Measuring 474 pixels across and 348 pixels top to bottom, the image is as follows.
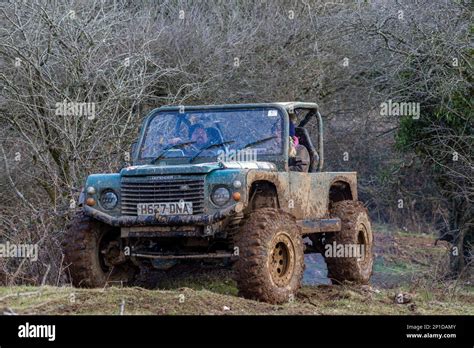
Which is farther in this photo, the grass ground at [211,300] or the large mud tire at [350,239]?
the large mud tire at [350,239]

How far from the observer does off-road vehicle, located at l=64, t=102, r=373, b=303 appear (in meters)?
10.3

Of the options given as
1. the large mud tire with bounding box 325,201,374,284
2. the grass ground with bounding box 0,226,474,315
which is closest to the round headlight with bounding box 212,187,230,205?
the grass ground with bounding box 0,226,474,315

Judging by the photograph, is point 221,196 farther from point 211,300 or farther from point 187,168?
point 211,300

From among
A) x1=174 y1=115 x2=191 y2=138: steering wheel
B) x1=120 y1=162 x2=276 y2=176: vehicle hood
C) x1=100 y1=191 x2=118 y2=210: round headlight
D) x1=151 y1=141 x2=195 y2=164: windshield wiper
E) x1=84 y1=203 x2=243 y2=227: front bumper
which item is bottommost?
x1=84 y1=203 x2=243 y2=227: front bumper

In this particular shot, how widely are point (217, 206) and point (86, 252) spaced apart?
5.08 feet

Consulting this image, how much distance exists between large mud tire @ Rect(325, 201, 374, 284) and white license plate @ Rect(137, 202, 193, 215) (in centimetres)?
A: 257

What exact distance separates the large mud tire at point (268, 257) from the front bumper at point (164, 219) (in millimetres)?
234

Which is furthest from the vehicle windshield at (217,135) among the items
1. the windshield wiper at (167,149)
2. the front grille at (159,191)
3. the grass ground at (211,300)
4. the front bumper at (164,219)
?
the grass ground at (211,300)

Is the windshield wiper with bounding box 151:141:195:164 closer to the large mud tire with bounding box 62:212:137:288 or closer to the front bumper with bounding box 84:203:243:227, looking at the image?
the large mud tire with bounding box 62:212:137:288

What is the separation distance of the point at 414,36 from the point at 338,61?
2820mm

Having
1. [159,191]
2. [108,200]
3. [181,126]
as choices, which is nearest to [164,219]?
[159,191]

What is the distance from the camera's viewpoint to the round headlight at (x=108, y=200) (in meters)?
10.9

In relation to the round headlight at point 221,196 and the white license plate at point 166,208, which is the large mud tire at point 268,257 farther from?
the white license plate at point 166,208
